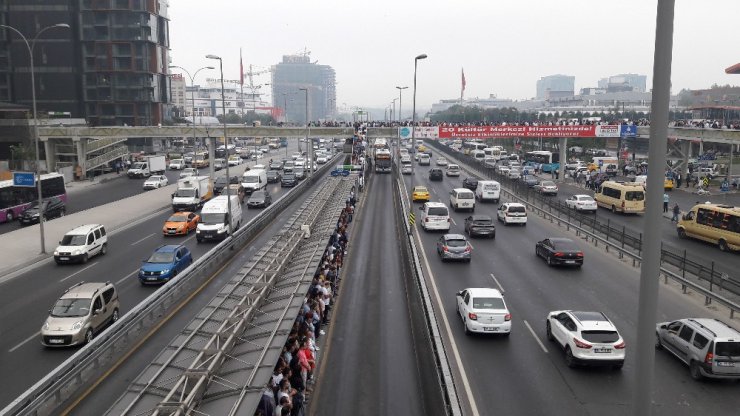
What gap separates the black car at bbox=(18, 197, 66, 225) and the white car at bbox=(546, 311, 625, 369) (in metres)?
37.1

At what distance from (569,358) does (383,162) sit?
6066 centimetres

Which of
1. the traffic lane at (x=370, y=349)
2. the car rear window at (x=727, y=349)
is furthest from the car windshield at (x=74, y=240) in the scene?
the car rear window at (x=727, y=349)

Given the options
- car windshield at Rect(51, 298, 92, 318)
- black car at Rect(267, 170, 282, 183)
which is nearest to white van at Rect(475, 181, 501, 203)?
black car at Rect(267, 170, 282, 183)

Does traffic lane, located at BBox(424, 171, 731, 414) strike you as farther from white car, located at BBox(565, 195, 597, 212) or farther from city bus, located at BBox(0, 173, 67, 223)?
city bus, located at BBox(0, 173, 67, 223)

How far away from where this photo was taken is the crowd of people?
1199cm

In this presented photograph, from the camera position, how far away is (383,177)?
74.1m

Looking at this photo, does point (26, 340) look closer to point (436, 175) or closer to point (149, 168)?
point (436, 175)

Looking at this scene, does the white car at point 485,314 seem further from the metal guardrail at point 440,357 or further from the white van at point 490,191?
the white van at point 490,191

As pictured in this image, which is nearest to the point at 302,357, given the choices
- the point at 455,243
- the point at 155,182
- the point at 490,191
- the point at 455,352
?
the point at 455,352

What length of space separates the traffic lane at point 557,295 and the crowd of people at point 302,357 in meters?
4.41

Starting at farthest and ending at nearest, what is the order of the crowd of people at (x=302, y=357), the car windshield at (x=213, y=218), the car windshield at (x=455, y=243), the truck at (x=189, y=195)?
1. the truck at (x=189, y=195)
2. the car windshield at (x=213, y=218)
3. the car windshield at (x=455, y=243)
4. the crowd of people at (x=302, y=357)

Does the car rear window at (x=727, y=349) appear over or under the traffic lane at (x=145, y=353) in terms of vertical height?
over

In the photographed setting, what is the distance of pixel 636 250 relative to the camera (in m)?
29.6

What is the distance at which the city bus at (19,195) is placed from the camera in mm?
42031
